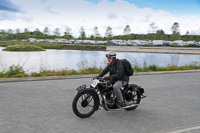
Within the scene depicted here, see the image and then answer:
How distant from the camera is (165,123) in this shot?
4.92 metres

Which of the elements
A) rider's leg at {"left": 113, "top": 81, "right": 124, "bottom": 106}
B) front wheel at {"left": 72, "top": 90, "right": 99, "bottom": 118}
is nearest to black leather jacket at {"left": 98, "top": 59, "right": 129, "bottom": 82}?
rider's leg at {"left": 113, "top": 81, "right": 124, "bottom": 106}

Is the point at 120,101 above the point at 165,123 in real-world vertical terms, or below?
above

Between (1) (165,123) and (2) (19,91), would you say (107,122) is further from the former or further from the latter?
(2) (19,91)

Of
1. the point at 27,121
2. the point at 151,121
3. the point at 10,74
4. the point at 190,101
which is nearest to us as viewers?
the point at 27,121

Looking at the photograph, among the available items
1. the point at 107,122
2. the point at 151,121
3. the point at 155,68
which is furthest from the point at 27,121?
the point at 155,68

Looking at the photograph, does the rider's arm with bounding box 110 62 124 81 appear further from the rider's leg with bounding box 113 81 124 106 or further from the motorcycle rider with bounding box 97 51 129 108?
the rider's leg with bounding box 113 81 124 106

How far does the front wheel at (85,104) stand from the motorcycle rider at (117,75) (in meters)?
0.59

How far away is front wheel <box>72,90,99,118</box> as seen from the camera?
193 inches

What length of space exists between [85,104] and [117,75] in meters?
1.04

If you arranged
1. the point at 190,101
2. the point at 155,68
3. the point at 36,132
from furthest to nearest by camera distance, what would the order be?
the point at 155,68 → the point at 190,101 → the point at 36,132

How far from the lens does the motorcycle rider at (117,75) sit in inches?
201

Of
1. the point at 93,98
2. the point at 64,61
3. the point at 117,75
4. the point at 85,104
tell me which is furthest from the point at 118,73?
the point at 64,61

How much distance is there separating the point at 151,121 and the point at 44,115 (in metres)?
2.61

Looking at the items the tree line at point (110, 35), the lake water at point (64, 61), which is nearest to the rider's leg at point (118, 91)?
the lake water at point (64, 61)
